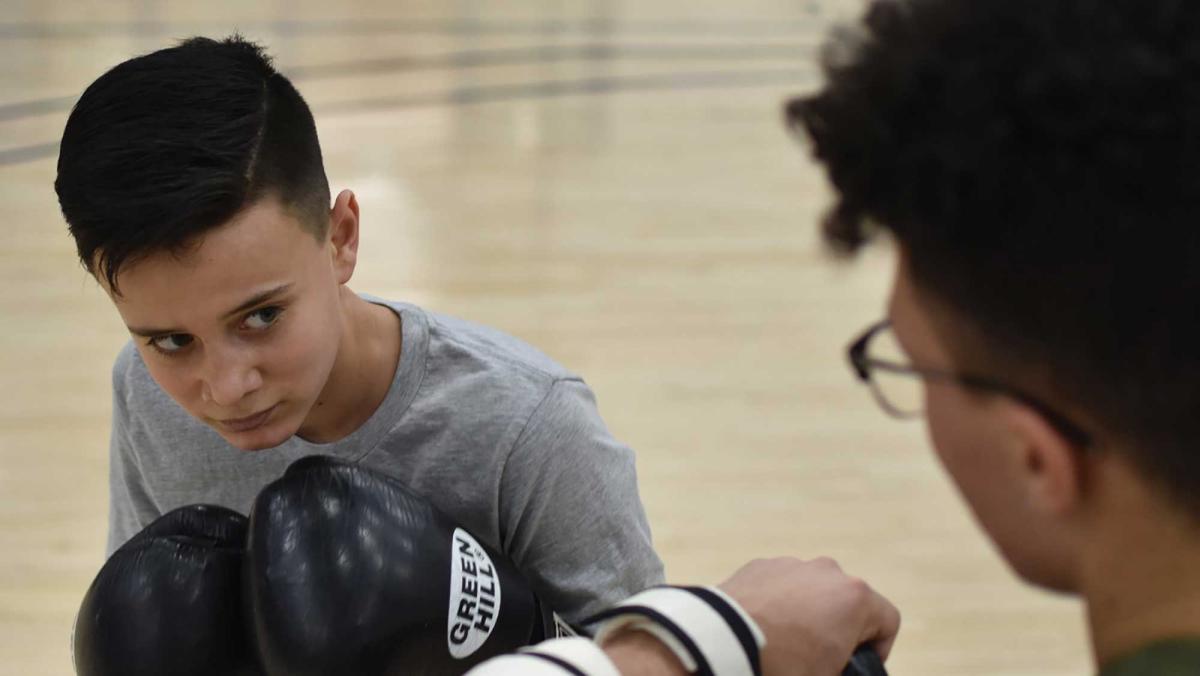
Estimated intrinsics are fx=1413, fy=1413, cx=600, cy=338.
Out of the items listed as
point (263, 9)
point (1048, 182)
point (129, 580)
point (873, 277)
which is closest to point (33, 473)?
point (129, 580)

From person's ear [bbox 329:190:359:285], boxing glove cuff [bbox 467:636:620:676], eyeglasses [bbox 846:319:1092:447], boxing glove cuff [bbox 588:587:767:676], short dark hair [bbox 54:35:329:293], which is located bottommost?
boxing glove cuff [bbox 588:587:767:676]

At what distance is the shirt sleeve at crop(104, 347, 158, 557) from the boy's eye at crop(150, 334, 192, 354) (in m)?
0.24

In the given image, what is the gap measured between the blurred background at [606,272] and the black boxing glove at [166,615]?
544mm

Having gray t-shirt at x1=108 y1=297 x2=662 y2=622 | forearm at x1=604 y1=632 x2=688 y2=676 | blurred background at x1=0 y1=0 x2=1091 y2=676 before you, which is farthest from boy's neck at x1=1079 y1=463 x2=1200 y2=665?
gray t-shirt at x1=108 y1=297 x2=662 y2=622

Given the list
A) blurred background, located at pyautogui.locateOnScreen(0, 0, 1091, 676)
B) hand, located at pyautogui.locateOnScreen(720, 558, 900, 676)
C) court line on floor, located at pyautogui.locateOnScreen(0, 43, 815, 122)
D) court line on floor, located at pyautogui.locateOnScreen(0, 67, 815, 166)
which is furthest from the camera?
court line on floor, located at pyautogui.locateOnScreen(0, 43, 815, 122)

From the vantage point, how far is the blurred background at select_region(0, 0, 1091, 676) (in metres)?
2.28

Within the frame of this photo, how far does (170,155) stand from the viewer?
1.09m

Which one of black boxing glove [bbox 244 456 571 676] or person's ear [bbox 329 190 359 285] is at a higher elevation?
person's ear [bbox 329 190 359 285]

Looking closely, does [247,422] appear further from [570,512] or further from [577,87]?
[577,87]

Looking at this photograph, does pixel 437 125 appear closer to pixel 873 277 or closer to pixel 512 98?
pixel 512 98

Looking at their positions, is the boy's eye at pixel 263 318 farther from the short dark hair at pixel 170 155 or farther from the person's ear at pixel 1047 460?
the person's ear at pixel 1047 460

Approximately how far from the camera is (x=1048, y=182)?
625 millimetres

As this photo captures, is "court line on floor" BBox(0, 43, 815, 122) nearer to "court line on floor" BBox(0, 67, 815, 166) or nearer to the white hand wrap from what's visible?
"court line on floor" BBox(0, 67, 815, 166)

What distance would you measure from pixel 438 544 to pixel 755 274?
7.40 ft
